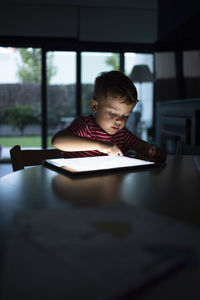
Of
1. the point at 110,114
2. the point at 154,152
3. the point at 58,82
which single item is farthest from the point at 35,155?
the point at 58,82

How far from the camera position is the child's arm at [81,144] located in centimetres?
89

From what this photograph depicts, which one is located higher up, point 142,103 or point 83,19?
point 83,19

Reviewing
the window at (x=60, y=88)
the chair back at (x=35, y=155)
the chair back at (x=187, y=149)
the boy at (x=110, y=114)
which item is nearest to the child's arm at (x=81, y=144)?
the boy at (x=110, y=114)

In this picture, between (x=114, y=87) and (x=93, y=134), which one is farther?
(x=93, y=134)

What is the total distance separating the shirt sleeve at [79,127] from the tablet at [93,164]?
21 cm

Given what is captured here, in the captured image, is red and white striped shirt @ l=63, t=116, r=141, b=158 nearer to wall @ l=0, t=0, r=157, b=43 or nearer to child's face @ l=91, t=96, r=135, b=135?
child's face @ l=91, t=96, r=135, b=135

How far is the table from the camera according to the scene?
0.28 m

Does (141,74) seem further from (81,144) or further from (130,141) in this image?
(81,144)

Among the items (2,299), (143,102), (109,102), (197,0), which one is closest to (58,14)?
(143,102)

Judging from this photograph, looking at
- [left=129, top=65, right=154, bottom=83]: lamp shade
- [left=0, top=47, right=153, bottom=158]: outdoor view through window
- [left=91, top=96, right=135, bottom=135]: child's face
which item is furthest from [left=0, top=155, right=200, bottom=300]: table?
[left=0, top=47, right=153, bottom=158]: outdoor view through window

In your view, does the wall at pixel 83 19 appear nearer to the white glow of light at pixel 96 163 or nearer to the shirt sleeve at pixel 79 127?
the shirt sleeve at pixel 79 127

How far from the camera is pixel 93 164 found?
855 millimetres

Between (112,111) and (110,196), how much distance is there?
576 millimetres

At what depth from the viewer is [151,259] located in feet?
0.97
